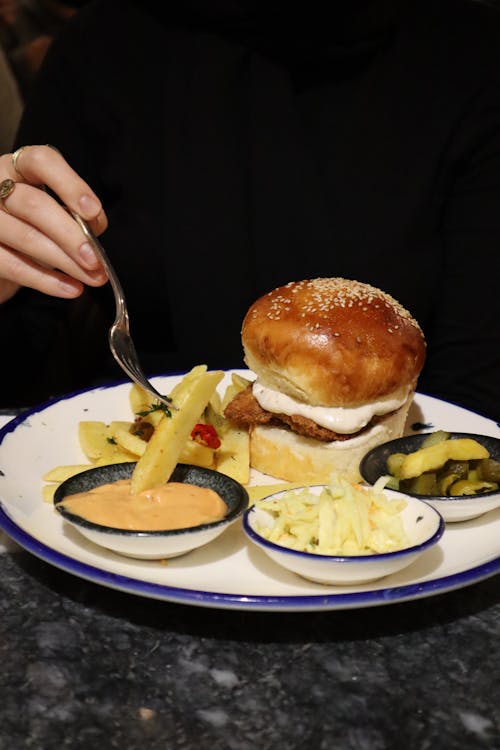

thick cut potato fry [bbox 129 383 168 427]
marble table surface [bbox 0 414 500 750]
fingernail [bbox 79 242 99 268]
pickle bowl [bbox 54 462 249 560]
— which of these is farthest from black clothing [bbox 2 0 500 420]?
marble table surface [bbox 0 414 500 750]

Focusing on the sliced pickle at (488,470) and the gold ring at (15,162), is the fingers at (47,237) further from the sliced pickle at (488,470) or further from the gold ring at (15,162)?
the sliced pickle at (488,470)

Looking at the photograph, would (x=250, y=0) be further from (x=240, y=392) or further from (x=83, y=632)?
(x=83, y=632)

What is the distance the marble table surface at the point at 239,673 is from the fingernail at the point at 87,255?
79 centimetres

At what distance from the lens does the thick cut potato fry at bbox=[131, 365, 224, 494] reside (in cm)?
167

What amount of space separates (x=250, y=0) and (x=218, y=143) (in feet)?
1.73

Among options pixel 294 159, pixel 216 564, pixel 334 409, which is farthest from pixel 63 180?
pixel 294 159

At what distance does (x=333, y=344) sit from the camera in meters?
2.00

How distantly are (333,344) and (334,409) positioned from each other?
170mm

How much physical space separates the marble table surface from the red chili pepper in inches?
22.0

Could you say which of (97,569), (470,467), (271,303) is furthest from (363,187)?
(97,569)

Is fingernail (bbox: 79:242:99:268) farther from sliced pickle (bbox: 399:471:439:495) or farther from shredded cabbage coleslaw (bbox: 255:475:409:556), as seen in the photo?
sliced pickle (bbox: 399:471:439:495)

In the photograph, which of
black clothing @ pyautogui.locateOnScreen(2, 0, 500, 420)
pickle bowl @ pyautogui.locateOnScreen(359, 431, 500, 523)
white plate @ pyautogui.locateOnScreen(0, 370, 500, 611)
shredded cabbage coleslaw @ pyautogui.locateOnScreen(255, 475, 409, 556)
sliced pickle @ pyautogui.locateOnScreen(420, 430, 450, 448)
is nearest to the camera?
white plate @ pyautogui.locateOnScreen(0, 370, 500, 611)

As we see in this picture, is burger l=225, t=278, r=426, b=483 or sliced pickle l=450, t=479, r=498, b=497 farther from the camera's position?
burger l=225, t=278, r=426, b=483

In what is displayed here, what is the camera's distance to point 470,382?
3.08m
